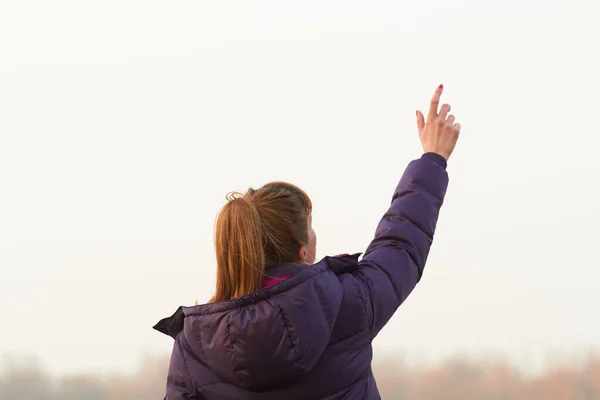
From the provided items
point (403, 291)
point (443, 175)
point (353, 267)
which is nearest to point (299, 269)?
point (353, 267)

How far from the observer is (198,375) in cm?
169

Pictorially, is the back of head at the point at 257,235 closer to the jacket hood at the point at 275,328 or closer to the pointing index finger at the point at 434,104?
the jacket hood at the point at 275,328

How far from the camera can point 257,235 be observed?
164 cm

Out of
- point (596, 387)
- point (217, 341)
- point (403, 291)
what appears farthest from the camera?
point (596, 387)

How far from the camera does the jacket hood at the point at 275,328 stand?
61.9 inches

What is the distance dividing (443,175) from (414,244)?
198mm

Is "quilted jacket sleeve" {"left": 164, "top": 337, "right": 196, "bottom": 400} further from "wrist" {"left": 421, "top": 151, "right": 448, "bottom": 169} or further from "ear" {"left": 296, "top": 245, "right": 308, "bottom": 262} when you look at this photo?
"wrist" {"left": 421, "top": 151, "right": 448, "bottom": 169}

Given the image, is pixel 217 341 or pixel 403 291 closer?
pixel 217 341

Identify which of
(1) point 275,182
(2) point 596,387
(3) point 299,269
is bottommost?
(2) point 596,387

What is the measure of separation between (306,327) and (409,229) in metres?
0.34

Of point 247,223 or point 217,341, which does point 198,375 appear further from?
point 247,223

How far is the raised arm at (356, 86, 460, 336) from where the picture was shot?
1693 millimetres

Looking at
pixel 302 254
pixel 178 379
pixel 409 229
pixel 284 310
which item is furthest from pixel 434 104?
pixel 178 379

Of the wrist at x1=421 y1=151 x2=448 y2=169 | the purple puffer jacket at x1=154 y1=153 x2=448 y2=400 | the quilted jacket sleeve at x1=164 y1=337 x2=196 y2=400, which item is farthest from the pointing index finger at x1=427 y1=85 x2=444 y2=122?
the quilted jacket sleeve at x1=164 y1=337 x2=196 y2=400
